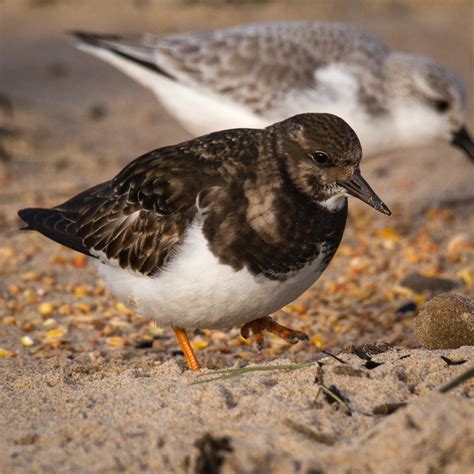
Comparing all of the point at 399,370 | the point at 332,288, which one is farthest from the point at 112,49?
the point at 399,370

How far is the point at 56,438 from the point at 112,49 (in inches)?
198

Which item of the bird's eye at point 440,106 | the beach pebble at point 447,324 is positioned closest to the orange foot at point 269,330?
the beach pebble at point 447,324

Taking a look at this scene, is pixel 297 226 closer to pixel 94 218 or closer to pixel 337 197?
pixel 337 197

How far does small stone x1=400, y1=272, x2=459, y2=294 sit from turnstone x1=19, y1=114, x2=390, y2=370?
177 cm

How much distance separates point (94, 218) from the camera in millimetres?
4781

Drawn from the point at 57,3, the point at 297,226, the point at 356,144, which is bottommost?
the point at 57,3

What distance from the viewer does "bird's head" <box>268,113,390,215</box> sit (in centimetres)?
419

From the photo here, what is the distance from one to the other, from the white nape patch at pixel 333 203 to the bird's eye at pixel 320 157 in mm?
168

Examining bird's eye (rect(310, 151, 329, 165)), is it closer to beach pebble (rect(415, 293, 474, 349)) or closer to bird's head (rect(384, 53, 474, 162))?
beach pebble (rect(415, 293, 474, 349))

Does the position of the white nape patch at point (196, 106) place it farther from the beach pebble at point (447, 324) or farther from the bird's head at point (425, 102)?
the beach pebble at point (447, 324)

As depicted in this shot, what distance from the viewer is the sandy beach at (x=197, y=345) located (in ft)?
10.1

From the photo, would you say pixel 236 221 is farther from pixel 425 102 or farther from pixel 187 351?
pixel 425 102

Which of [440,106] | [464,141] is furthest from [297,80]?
[464,141]

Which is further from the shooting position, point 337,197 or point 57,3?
point 57,3
